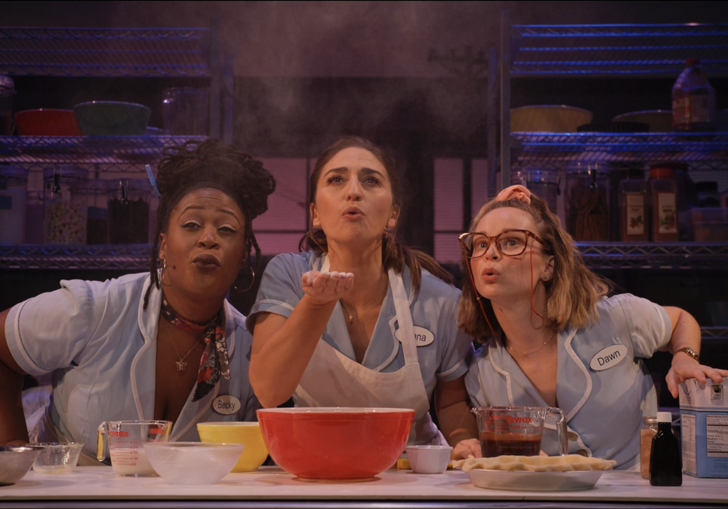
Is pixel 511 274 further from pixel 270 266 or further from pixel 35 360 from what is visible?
pixel 35 360

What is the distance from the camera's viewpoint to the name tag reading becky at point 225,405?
6.49 ft

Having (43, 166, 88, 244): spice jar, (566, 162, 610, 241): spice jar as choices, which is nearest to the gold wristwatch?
(566, 162, 610, 241): spice jar

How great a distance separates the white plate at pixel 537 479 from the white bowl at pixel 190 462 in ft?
1.24

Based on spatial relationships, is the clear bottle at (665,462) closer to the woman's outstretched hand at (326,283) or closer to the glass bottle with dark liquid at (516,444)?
the glass bottle with dark liquid at (516,444)

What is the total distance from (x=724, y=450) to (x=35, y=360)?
159cm

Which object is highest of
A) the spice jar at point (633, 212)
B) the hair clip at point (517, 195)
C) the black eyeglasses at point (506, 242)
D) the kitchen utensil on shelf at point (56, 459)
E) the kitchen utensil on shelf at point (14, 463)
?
the spice jar at point (633, 212)

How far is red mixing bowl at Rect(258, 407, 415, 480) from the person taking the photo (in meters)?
1.10

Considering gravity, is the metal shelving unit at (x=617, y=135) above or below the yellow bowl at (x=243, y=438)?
above

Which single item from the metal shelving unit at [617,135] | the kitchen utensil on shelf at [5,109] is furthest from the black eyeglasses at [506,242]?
the kitchen utensil on shelf at [5,109]

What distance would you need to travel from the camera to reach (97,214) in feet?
9.95

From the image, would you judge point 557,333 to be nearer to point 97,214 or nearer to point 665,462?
point 665,462

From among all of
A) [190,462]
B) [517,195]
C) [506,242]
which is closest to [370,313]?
[506,242]

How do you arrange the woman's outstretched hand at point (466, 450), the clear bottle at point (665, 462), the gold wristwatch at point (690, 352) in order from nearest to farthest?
1. the clear bottle at point (665, 462)
2. the woman's outstretched hand at point (466, 450)
3. the gold wristwatch at point (690, 352)

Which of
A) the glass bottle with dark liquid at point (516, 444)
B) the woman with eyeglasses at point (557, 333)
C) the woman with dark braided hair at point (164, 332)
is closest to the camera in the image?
the glass bottle with dark liquid at point (516, 444)
